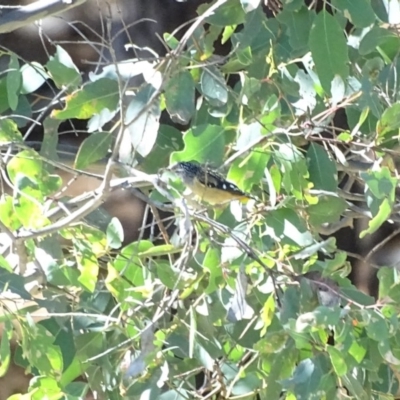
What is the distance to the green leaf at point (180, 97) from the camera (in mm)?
895

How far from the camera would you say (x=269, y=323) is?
0.94 metres

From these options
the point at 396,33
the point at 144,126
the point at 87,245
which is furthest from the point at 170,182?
the point at 396,33

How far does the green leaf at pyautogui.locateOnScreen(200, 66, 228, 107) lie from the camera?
958mm

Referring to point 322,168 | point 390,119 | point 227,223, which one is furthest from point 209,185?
point 390,119

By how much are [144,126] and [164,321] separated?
28 cm

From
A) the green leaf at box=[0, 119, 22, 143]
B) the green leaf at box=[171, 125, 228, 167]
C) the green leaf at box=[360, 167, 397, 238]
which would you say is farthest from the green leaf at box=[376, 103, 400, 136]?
the green leaf at box=[0, 119, 22, 143]

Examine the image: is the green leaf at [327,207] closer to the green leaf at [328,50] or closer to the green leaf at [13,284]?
the green leaf at [328,50]

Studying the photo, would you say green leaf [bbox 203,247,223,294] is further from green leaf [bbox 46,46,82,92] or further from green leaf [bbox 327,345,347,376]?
green leaf [bbox 46,46,82,92]

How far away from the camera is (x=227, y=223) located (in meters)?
0.97

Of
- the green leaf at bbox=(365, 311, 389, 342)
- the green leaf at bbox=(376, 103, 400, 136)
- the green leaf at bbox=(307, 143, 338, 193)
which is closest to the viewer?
the green leaf at bbox=(365, 311, 389, 342)

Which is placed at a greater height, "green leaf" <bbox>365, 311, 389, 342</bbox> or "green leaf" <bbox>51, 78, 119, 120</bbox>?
"green leaf" <bbox>51, 78, 119, 120</bbox>

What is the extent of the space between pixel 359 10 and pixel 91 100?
1.19 feet

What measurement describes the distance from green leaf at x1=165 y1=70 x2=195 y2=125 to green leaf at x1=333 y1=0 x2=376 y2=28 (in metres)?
0.22

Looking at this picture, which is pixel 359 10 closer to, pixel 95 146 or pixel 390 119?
pixel 390 119
